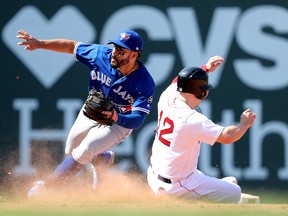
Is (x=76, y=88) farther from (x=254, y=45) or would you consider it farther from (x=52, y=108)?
(x=254, y=45)

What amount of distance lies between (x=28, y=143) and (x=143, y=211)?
4437 mm

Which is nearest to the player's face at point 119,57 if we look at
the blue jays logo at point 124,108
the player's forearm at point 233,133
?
the blue jays logo at point 124,108

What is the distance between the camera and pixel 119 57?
302 inches

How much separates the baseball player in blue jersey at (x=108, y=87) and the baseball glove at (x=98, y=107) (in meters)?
0.46

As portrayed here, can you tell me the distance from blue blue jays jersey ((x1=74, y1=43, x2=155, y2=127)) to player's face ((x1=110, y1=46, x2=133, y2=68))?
0.14m

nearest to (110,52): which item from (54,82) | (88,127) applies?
(88,127)

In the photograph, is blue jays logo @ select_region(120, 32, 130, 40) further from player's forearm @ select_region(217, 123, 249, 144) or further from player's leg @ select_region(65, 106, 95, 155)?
player's forearm @ select_region(217, 123, 249, 144)

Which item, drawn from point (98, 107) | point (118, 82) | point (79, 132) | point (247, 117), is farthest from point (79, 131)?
point (247, 117)

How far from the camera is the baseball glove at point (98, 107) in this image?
696 centimetres

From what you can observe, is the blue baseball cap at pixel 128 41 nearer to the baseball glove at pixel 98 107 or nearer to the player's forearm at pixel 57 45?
the player's forearm at pixel 57 45

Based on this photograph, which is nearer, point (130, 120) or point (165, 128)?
point (165, 128)

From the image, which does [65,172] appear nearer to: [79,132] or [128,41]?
[79,132]

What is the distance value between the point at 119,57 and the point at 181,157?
4.32 ft

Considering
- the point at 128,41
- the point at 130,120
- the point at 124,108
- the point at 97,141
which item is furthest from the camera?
the point at 124,108
